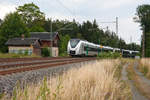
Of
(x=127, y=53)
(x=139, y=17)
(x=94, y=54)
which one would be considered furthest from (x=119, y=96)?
(x=127, y=53)

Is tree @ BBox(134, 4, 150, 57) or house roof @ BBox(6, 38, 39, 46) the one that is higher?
tree @ BBox(134, 4, 150, 57)

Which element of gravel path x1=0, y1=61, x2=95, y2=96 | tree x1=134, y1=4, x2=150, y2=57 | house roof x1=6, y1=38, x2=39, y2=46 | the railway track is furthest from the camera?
tree x1=134, y1=4, x2=150, y2=57

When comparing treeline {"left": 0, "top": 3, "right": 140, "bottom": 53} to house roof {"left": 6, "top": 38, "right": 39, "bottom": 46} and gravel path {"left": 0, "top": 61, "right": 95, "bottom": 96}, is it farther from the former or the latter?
gravel path {"left": 0, "top": 61, "right": 95, "bottom": 96}

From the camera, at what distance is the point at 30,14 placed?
222ft

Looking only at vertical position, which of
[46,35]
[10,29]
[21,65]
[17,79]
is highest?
[10,29]

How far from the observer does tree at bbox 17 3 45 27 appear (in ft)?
219

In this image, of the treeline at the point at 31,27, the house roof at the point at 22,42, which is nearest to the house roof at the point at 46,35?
the treeline at the point at 31,27

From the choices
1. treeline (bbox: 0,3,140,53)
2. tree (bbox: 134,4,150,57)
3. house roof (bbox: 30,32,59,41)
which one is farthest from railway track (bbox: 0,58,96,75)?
tree (bbox: 134,4,150,57)

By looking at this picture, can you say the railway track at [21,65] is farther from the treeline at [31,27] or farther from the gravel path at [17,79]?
the treeline at [31,27]

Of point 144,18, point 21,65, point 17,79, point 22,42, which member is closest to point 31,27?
point 22,42

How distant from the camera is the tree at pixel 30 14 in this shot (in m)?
66.6

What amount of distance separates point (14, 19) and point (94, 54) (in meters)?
24.4

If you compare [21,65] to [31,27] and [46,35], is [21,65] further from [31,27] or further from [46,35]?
[31,27]

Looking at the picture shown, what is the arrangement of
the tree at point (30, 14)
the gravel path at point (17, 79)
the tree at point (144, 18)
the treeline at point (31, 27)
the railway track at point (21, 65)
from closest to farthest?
the gravel path at point (17, 79), the railway track at point (21, 65), the treeline at point (31, 27), the tree at point (144, 18), the tree at point (30, 14)
